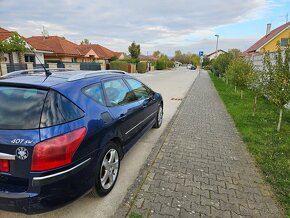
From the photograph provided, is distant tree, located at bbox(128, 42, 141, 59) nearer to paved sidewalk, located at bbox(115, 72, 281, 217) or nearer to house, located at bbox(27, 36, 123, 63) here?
house, located at bbox(27, 36, 123, 63)

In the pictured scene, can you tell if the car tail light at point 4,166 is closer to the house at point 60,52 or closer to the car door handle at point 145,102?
the car door handle at point 145,102

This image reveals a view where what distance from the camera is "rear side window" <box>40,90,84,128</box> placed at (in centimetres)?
206

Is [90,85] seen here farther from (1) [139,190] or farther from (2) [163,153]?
(2) [163,153]

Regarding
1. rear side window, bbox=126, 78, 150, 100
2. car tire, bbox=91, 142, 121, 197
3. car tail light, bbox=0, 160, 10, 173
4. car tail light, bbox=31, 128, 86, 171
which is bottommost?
car tire, bbox=91, 142, 121, 197

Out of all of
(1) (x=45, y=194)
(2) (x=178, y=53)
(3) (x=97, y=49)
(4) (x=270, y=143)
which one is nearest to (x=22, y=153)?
(1) (x=45, y=194)

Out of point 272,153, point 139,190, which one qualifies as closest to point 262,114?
point 272,153

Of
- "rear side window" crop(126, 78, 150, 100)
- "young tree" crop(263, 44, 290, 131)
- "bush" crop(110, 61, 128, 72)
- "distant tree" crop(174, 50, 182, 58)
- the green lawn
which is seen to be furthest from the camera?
"distant tree" crop(174, 50, 182, 58)

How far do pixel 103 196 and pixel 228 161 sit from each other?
2.43 meters

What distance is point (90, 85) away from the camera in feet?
9.25

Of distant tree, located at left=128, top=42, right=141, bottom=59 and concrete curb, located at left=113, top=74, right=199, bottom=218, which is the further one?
distant tree, located at left=128, top=42, right=141, bottom=59

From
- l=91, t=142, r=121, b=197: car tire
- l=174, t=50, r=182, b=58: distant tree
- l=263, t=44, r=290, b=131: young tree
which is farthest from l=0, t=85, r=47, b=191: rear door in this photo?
l=174, t=50, r=182, b=58: distant tree

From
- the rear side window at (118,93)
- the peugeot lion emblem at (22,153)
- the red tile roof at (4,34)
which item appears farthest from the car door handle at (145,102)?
the red tile roof at (4,34)

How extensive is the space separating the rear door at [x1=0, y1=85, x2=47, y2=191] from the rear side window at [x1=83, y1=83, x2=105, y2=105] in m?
0.59

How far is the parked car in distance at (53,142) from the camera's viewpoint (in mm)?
1958
